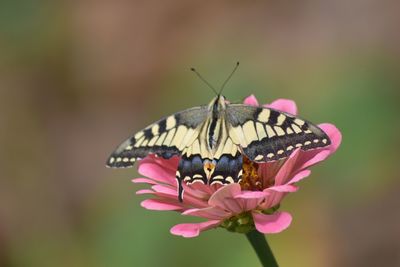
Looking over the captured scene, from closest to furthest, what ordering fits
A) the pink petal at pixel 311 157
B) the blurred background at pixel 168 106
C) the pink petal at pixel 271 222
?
1. the pink petal at pixel 271 222
2. the pink petal at pixel 311 157
3. the blurred background at pixel 168 106

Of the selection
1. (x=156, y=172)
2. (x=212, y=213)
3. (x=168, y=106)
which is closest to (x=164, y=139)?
(x=156, y=172)

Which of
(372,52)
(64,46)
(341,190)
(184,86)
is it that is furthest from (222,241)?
(64,46)

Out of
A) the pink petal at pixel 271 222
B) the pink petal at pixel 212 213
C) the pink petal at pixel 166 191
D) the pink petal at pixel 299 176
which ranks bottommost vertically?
the pink petal at pixel 271 222

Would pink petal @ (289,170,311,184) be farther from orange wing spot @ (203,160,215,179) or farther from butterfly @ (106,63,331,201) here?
orange wing spot @ (203,160,215,179)

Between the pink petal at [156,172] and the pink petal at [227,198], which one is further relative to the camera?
the pink petal at [156,172]

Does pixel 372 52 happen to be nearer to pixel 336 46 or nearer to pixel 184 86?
pixel 336 46

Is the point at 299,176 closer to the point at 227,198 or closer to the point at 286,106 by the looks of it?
the point at 227,198

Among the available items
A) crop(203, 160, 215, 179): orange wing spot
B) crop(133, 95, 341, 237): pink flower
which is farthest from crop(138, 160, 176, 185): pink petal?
crop(203, 160, 215, 179): orange wing spot

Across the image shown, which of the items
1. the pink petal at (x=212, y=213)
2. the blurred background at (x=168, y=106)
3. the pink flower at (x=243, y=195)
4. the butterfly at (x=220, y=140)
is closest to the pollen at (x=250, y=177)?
the pink flower at (x=243, y=195)

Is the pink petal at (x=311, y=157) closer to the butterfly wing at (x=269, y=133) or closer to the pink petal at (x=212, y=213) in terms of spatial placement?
the butterfly wing at (x=269, y=133)
